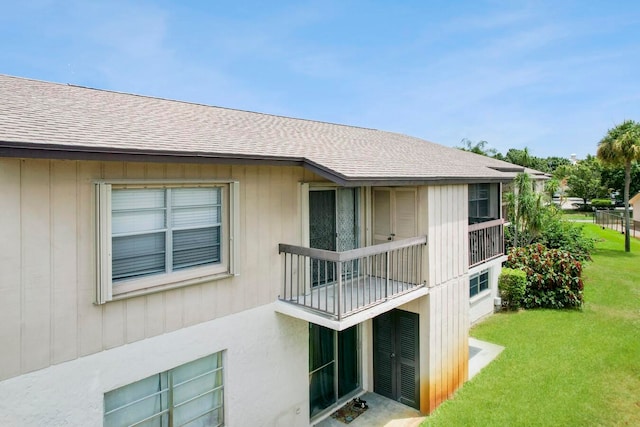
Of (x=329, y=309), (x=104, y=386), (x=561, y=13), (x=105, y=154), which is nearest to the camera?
(x=105, y=154)

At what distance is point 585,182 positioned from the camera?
6594 centimetres

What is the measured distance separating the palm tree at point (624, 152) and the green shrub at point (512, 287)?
62.4 feet

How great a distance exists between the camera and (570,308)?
55.2 ft

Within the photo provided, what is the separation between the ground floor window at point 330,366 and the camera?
9211 millimetres

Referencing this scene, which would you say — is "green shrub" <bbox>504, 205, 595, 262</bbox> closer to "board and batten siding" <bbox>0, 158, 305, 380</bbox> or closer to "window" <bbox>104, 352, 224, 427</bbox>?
"window" <bbox>104, 352, 224, 427</bbox>

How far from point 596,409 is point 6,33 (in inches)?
905

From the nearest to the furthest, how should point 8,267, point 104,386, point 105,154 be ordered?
point 8,267, point 105,154, point 104,386

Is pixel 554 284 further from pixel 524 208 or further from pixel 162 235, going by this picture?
pixel 162 235

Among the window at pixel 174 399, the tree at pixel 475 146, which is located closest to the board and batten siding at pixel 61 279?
the window at pixel 174 399

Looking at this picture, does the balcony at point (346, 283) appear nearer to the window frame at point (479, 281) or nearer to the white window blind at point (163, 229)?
the white window blind at point (163, 229)

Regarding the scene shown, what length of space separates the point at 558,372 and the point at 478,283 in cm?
499

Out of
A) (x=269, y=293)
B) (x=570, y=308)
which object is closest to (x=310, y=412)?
(x=269, y=293)

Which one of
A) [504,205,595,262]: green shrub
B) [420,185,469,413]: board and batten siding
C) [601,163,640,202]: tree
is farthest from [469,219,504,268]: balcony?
[601,163,640,202]: tree

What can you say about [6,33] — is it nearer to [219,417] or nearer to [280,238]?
[280,238]
